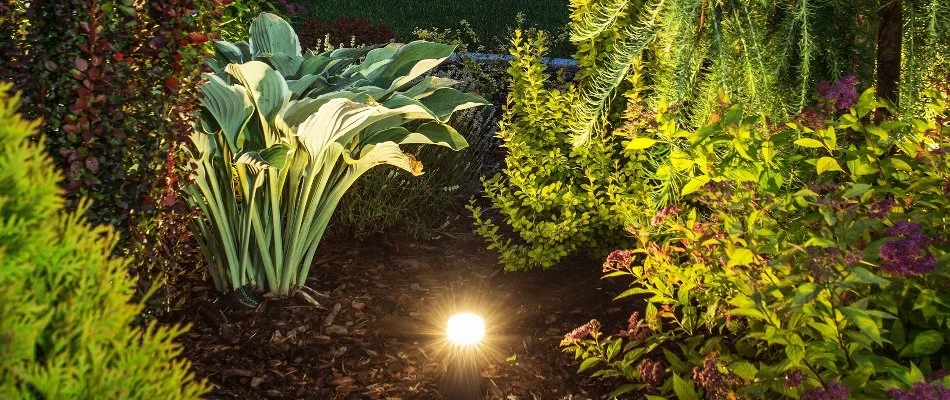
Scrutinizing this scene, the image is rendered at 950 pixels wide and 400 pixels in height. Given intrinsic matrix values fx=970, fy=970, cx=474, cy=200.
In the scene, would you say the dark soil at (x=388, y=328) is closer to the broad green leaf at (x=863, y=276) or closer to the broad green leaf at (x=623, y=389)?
the broad green leaf at (x=623, y=389)

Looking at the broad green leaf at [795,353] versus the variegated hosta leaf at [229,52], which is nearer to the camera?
the broad green leaf at [795,353]

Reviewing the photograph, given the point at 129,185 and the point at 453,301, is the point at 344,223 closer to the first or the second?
the point at 453,301

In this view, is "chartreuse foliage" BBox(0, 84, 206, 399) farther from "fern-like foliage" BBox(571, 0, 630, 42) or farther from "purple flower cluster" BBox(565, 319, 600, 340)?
"fern-like foliage" BBox(571, 0, 630, 42)

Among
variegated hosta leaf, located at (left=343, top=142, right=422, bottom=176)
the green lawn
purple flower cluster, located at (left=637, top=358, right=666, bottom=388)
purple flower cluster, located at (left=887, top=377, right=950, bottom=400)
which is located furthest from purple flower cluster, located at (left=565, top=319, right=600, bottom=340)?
the green lawn

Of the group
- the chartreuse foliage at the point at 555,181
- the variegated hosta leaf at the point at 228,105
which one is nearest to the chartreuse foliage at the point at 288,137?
the variegated hosta leaf at the point at 228,105

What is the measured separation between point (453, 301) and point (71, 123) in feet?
5.58

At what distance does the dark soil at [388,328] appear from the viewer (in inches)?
124

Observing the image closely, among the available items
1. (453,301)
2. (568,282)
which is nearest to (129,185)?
(453,301)

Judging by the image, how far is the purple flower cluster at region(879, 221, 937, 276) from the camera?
2.07 m

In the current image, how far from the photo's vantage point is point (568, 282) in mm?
3916

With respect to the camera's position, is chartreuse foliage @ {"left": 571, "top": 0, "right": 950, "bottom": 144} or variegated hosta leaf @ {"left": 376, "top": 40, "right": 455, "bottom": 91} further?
variegated hosta leaf @ {"left": 376, "top": 40, "right": 455, "bottom": 91}

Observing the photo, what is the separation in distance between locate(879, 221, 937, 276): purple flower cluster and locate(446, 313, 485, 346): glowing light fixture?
1.22m

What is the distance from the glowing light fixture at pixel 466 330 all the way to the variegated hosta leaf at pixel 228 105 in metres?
0.96

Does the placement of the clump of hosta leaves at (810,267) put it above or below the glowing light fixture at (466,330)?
above
